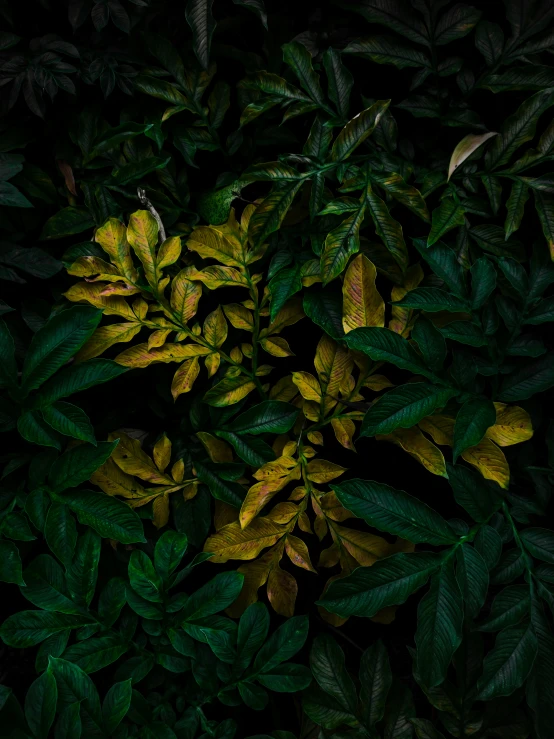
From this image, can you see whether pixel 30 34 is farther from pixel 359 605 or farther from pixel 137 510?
pixel 359 605

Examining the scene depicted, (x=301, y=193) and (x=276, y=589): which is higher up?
(x=301, y=193)

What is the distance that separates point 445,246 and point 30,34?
1.07 m

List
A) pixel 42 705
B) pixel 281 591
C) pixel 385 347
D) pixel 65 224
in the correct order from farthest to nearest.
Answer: pixel 65 224 < pixel 281 591 < pixel 385 347 < pixel 42 705

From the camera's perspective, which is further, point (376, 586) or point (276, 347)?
point (276, 347)

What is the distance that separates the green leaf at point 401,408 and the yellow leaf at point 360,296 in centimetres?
16

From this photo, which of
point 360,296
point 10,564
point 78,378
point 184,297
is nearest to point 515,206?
point 360,296

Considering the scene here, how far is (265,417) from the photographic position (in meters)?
1.29

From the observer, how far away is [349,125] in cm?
125

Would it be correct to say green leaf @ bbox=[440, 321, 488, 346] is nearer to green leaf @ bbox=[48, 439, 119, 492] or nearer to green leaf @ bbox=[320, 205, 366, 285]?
green leaf @ bbox=[320, 205, 366, 285]

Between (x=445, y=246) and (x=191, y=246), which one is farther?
(x=191, y=246)

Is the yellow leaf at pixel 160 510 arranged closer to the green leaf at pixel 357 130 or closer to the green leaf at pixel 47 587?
the green leaf at pixel 47 587

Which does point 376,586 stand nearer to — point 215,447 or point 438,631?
point 438,631

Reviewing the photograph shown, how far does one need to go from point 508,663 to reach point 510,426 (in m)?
0.43

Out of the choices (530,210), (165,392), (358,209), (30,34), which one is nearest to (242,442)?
(165,392)
